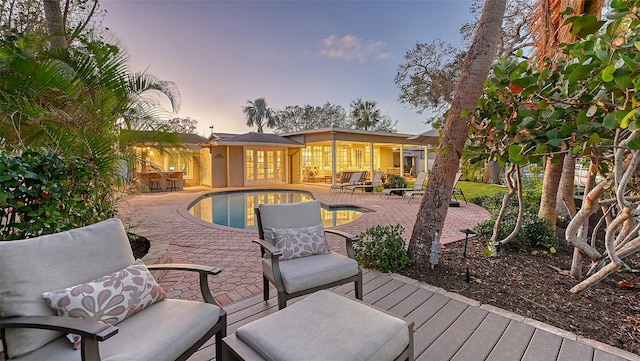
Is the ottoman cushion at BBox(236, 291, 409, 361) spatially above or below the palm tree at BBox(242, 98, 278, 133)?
below

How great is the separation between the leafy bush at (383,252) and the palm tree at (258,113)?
25.0 metres

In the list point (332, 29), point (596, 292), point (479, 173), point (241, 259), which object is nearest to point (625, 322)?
point (596, 292)

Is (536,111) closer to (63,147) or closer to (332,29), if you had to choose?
(63,147)

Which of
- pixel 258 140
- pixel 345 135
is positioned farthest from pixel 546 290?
pixel 258 140

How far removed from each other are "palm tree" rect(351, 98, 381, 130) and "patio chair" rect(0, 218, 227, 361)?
82.6 feet

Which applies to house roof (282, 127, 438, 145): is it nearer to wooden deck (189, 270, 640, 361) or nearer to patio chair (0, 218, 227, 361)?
wooden deck (189, 270, 640, 361)

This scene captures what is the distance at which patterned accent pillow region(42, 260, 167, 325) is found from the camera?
56.8 inches

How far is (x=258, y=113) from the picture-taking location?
2684 centimetres

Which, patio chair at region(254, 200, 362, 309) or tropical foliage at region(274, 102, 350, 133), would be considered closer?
patio chair at region(254, 200, 362, 309)

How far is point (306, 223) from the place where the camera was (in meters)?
3.01

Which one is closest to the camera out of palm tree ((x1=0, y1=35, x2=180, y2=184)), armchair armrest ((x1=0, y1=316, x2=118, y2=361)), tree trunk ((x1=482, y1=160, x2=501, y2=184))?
armchair armrest ((x1=0, y1=316, x2=118, y2=361))

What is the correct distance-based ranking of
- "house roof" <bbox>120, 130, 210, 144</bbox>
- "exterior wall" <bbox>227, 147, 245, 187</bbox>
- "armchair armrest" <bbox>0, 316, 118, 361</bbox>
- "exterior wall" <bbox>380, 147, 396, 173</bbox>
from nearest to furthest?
1. "armchair armrest" <bbox>0, 316, 118, 361</bbox>
2. "house roof" <bbox>120, 130, 210, 144</bbox>
3. "exterior wall" <bbox>227, 147, 245, 187</bbox>
4. "exterior wall" <bbox>380, 147, 396, 173</bbox>

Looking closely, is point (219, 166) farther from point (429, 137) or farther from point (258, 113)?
point (258, 113)

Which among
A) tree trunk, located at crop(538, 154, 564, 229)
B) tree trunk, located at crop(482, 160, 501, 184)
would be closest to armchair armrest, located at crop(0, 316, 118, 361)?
tree trunk, located at crop(538, 154, 564, 229)
